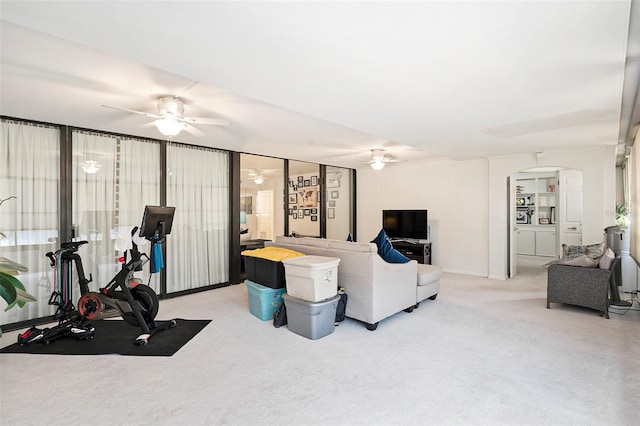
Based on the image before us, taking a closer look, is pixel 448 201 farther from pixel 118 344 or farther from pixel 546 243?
pixel 118 344

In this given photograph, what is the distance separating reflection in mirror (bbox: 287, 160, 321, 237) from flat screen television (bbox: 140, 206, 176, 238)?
10.5ft

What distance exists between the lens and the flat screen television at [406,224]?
6.66 meters

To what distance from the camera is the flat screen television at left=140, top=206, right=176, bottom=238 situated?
3.25 meters

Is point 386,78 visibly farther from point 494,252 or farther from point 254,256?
point 494,252

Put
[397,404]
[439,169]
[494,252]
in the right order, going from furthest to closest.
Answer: [439,169] < [494,252] < [397,404]

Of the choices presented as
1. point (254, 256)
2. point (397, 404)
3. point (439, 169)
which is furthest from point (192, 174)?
point (439, 169)

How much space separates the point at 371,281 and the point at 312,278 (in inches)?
27.1

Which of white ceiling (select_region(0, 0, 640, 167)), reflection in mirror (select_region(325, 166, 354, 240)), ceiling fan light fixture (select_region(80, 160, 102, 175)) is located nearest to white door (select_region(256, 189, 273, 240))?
reflection in mirror (select_region(325, 166, 354, 240))

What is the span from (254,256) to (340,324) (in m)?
1.38

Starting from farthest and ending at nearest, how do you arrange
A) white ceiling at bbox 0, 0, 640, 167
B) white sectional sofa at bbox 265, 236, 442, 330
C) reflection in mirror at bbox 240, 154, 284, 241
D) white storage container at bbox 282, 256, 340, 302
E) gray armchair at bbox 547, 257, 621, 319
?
reflection in mirror at bbox 240, 154, 284, 241
gray armchair at bbox 547, 257, 621, 319
white sectional sofa at bbox 265, 236, 442, 330
white storage container at bbox 282, 256, 340, 302
white ceiling at bbox 0, 0, 640, 167

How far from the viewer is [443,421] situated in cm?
192

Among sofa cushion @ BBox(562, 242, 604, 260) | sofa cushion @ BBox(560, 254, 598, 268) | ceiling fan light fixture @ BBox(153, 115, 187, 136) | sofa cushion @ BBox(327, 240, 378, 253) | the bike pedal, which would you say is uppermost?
ceiling fan light fixture @ BBox(153, 115, 187, 136)

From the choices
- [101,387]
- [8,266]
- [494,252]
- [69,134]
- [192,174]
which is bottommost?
[101,387]

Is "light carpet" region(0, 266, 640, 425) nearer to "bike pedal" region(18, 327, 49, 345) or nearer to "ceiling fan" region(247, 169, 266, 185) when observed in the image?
"bike pedal" region(18, 327, 49, 345)
